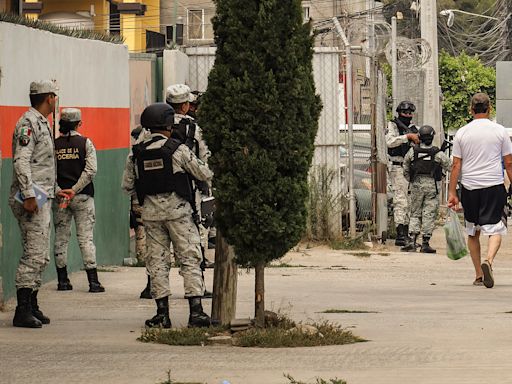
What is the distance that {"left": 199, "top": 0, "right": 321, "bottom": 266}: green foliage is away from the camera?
1033 centimetres

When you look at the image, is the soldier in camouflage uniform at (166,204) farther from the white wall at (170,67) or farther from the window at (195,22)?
the window at (195,22)

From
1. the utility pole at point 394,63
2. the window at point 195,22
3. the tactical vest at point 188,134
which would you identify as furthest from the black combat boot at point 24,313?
the window at point 195,22

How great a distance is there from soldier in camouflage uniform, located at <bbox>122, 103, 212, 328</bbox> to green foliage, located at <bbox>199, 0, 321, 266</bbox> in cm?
67

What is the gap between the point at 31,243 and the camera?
1157 cm

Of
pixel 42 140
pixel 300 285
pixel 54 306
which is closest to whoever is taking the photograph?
pixel 42 140

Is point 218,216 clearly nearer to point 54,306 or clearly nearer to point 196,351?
point 196,351

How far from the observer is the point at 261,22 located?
1028 cm

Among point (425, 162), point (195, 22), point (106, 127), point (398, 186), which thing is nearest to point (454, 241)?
point (106, 127)

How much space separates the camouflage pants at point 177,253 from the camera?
36.9ft

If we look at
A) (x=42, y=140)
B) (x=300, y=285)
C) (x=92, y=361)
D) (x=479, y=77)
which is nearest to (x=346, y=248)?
(x=300, y=285)

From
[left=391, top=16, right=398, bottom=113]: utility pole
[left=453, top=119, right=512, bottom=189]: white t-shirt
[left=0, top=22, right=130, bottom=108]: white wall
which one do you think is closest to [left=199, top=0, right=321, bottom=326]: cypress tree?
[left=0, top=22, right=130, bottom=108]: white wall

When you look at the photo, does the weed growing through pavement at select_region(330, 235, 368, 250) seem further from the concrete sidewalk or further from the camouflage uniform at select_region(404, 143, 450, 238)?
the concrete sidewalk

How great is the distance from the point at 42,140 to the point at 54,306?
2167 millimetres

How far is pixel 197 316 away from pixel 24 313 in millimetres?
1387
